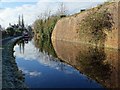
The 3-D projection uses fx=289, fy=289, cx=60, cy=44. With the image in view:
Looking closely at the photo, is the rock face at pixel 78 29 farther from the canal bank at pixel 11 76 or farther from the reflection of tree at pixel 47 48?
the canal bank at pixel 11 76

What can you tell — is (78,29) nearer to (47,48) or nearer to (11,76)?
(47,48)

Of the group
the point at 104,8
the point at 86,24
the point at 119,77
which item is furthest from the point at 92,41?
the point at 119,77

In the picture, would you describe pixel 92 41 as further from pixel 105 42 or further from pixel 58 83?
pixel 58 83

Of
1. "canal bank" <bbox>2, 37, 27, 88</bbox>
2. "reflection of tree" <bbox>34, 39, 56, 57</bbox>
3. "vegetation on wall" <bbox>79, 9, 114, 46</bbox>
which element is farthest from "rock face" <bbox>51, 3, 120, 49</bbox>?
"canal bank" <bbox>2, 37, 27, 88</bbox>

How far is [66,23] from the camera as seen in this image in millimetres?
71500

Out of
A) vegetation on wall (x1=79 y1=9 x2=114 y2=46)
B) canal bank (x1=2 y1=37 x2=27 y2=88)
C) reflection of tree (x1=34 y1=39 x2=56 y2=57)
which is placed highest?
vegetation on wall (x1=79 y1=9 x2=114 y2=46)

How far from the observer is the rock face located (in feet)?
127

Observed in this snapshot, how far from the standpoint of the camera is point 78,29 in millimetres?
55531

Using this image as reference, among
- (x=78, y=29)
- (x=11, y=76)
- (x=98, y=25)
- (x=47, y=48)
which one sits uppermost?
(x=98, y=25)

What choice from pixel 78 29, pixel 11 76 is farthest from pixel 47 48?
pixel 11 76

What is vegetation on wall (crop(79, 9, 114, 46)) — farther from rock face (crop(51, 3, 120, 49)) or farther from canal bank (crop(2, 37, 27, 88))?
canal bank (crop(2, 37, 27, 88))

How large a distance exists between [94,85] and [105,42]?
84.1 feet

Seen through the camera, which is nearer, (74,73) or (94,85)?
(94,85)

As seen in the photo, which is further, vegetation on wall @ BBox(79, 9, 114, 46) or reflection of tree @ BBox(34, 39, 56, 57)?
vegetation on wall @ BBox(79, 9, 114, 46)
